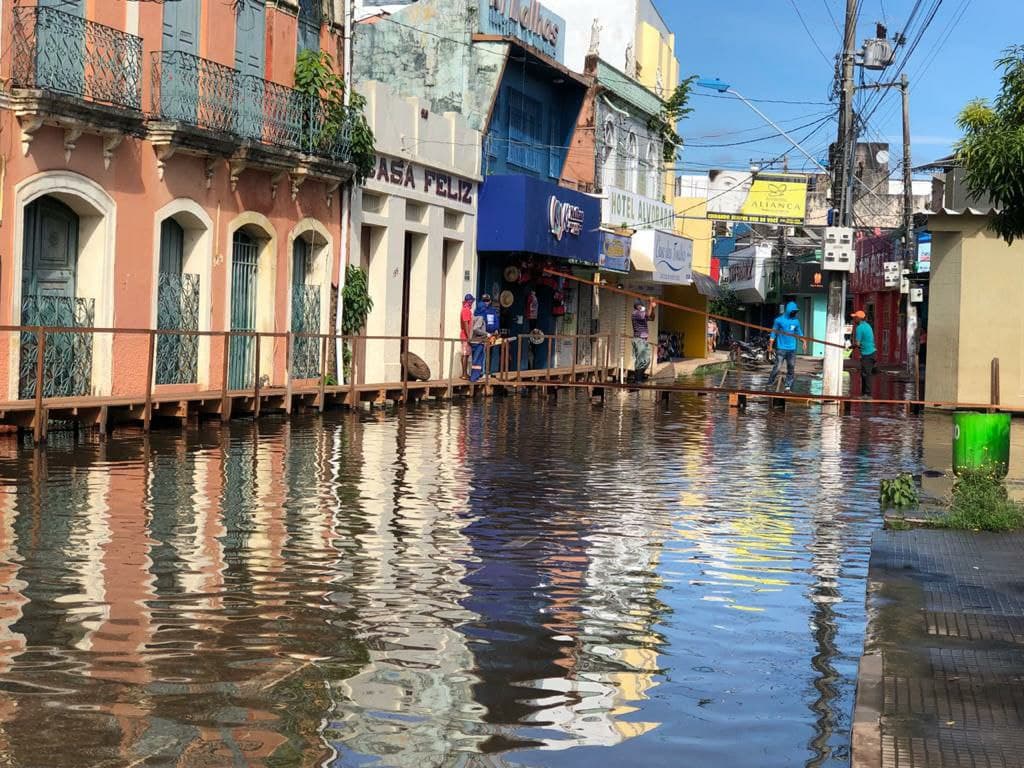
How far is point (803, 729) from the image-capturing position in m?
6.29

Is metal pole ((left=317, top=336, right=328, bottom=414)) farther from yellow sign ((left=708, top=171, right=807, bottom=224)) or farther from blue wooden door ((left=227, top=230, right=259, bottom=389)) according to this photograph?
yellow sign ((left=708, top=171, right=807, bottom=224))

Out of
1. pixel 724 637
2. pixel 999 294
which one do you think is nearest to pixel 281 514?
pixel 724 637

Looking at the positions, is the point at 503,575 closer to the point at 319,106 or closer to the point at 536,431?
the point at 536,431

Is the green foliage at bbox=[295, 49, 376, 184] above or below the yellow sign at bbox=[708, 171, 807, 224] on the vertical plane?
below

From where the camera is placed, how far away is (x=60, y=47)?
20.7m

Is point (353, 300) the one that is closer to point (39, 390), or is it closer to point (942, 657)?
point (39, 390)

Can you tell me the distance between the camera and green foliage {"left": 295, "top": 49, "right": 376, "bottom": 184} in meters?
27.9

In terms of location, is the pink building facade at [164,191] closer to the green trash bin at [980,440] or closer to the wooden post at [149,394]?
the wooden post at [149,394]

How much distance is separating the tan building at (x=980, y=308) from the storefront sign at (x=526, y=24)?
528 inches

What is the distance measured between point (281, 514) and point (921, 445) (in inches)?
475

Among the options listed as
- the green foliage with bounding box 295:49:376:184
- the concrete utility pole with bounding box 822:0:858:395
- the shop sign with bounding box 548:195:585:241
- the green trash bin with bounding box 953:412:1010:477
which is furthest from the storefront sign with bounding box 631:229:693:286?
the green trash bin with bounding box 953:412:1010:477

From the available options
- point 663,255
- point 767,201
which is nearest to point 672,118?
point 663,255

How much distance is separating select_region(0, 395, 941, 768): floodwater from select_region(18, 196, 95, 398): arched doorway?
4.12 meters

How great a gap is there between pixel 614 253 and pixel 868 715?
4020 cm
